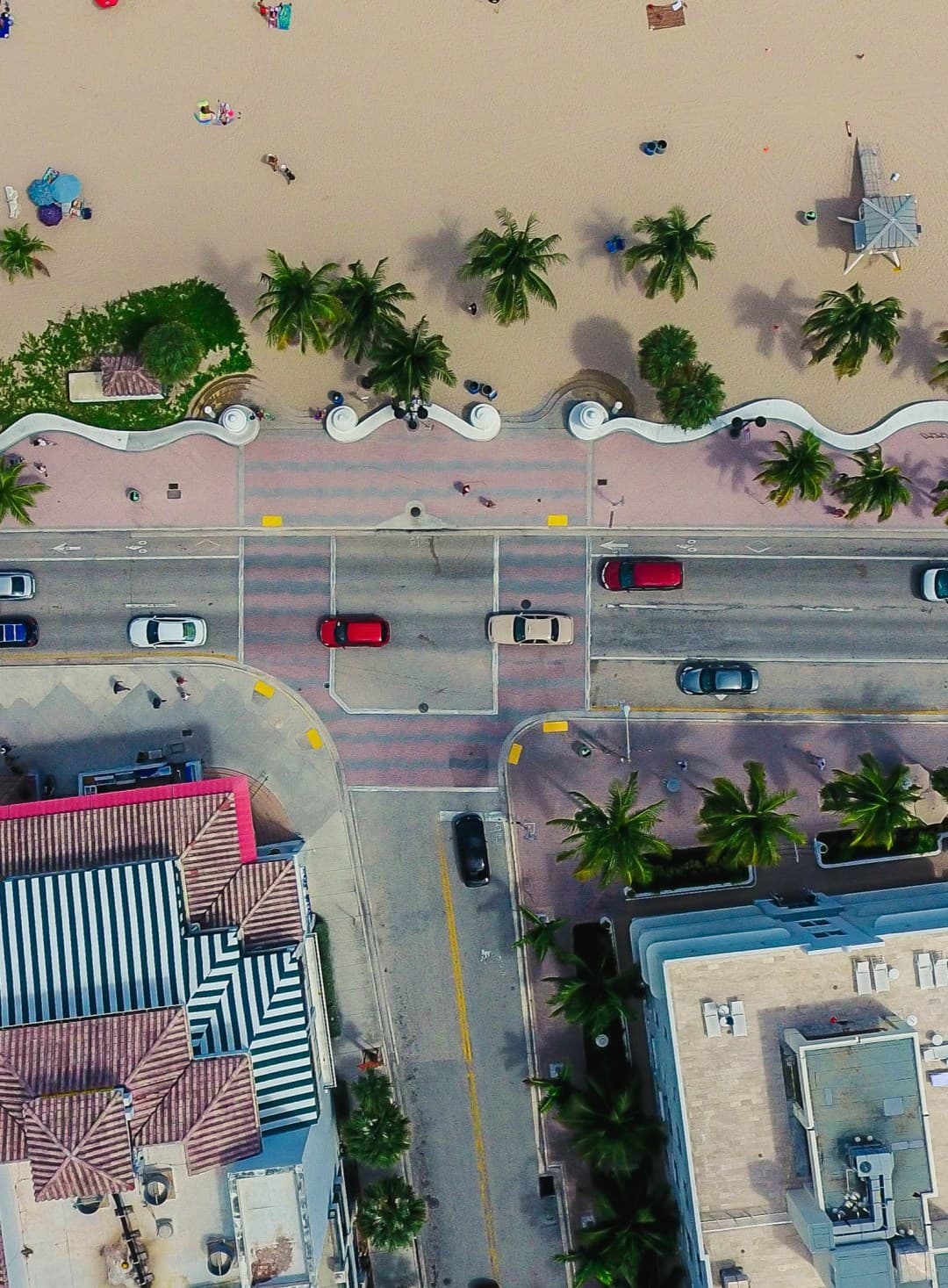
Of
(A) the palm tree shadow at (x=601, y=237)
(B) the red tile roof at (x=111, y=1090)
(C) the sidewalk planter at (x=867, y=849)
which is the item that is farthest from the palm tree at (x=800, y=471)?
(B) the red tile roof at (x=111, y=1090)

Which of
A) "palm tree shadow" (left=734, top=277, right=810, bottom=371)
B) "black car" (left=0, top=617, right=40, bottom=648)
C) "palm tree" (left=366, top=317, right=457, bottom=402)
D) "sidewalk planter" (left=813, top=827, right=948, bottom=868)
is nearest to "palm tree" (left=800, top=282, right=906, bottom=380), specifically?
"palm tree shadow" (left=734, top=277, right=810, bottom=371)

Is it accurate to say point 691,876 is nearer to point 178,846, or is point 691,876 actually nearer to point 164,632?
point 178,846

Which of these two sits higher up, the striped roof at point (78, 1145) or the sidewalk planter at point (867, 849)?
the sidewalk planter at point (867, 849)

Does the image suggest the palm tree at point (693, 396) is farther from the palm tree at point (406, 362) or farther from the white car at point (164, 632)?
the white car at point (164, 632)

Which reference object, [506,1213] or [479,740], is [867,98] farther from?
[506,1213]

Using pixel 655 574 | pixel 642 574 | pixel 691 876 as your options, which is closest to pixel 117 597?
pixel 642 574

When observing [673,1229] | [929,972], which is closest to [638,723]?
[929,972]
